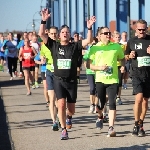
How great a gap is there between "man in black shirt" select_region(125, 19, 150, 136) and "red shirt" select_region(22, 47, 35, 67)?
8.06m

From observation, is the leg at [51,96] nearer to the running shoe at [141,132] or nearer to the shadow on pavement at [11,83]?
the running shoe at [141,132]

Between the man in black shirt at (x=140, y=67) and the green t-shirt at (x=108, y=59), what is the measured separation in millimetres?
231

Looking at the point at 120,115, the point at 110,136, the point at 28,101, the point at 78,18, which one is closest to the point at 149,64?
the point at 110,136

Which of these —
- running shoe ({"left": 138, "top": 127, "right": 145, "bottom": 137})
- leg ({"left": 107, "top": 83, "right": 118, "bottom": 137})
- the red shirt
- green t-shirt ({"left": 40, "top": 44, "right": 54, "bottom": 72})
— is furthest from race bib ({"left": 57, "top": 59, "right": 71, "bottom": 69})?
the red shirt

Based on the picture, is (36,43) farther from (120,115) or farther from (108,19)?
(108,19)

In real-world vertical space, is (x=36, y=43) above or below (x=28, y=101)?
above

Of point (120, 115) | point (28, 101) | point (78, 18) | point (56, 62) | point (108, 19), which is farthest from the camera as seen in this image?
point (78, 18)

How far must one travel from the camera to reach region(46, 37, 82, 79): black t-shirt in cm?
956

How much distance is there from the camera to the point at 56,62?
9.65 m

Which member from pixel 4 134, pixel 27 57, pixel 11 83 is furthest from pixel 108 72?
pixel 11 83

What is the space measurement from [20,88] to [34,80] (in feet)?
2.29

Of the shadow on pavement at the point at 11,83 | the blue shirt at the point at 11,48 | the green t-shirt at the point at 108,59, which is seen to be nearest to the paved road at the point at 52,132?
the green t-shirt at the point at 108,59

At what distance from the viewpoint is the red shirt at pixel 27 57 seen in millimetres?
17859

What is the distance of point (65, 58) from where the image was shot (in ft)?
31.4
